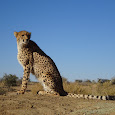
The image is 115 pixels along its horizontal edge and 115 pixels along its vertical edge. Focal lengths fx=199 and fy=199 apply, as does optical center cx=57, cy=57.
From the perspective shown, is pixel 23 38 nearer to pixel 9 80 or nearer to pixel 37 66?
pixel 37 66

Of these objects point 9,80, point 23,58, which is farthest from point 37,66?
point 9,80

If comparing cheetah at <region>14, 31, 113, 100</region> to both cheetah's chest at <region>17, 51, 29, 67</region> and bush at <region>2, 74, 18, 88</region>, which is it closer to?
cheetah's chest at <region>17, 51, 29, 67</region>

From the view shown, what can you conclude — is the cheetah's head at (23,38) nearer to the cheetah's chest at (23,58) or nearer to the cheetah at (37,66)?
the cheetah at (37,66)

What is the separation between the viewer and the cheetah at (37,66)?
6.15 meters

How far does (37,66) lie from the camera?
20.7ft

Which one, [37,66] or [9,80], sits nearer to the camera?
[37,66]

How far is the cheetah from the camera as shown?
6148 mm

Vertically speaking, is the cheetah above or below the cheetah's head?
below

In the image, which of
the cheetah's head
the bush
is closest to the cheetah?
the cheetah's head

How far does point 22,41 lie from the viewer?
21.3 ft

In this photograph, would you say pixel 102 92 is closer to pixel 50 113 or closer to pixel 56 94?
pixel 56 94

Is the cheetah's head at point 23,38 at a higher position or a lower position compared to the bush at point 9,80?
higher

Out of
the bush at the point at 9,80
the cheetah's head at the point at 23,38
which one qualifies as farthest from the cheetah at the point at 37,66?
the bush at the point at 9,80

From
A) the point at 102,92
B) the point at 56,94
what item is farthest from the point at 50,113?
the point at 102,92
